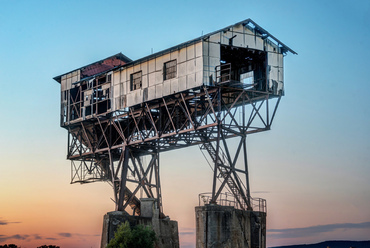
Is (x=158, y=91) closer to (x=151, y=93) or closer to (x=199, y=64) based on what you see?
(x=151, y=93)

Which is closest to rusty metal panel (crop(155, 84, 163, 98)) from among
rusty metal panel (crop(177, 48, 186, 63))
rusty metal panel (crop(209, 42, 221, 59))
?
rusty metal panel (crop(177, 48, 186, 63))

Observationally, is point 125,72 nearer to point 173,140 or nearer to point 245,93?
point 173,140

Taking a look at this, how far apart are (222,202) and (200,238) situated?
3.22 m

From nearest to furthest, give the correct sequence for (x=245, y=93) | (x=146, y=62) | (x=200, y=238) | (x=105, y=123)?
(x=200, y=238), (x=245, y=93), (x=146, y=62), (x=105, y=123)

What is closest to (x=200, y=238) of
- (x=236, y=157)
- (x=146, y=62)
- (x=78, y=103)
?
(x=236, y=157)

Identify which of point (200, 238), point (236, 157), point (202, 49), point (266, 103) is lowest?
point (200, 238)

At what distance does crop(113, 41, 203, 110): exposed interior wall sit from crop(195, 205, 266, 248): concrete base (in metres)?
8.69

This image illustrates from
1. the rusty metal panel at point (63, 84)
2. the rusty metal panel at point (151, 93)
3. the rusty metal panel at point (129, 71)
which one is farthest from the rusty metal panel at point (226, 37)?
the rusty metal panel at point (63, 84)

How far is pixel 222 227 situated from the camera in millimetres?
47062

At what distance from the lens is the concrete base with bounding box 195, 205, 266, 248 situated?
46594 mm

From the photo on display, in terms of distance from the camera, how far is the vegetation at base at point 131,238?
2041 inches

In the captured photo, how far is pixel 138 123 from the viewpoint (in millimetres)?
54562

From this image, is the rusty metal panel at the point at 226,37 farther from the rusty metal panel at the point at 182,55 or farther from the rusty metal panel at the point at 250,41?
the rusty metal panel at the point at 182,55

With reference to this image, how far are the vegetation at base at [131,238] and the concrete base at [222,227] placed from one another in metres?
6.74
